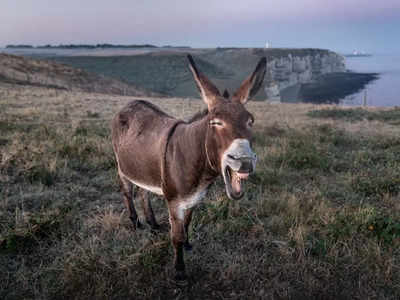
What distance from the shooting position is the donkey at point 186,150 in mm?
2395

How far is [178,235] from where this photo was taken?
3.29m

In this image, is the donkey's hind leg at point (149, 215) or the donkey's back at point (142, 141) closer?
the donkey's back at point (142, 141)

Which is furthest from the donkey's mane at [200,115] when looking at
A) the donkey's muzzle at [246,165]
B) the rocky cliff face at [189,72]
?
the rocky cliff face at [189,72]

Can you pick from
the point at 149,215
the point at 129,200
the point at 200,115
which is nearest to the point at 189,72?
the point at 129,200

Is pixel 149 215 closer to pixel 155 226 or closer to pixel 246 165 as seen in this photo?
pixel 155 226

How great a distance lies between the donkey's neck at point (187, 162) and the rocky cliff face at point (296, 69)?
70711mm

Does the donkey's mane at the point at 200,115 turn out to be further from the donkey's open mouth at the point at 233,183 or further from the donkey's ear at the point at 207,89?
the donkey's open mouth at the point at 233,183

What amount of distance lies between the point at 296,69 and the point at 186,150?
111884 mm

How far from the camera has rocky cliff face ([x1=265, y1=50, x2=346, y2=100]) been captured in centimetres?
9069

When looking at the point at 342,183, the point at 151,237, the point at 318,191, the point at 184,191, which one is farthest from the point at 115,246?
the point at 342,183

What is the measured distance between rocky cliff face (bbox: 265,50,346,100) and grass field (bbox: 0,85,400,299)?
68.2 metres

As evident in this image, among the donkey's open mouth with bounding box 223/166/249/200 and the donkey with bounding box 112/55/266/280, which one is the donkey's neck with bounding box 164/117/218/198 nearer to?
the donkey with bounding box 112/55/266/280

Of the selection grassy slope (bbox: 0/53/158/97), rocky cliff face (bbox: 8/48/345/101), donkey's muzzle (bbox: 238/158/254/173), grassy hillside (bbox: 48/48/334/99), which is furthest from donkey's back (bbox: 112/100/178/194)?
grassy hillside (bbox: 48/48/334/99)

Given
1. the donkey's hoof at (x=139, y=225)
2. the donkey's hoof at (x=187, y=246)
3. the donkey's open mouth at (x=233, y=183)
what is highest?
the donkey's open mouth at (x=233, y=183)
